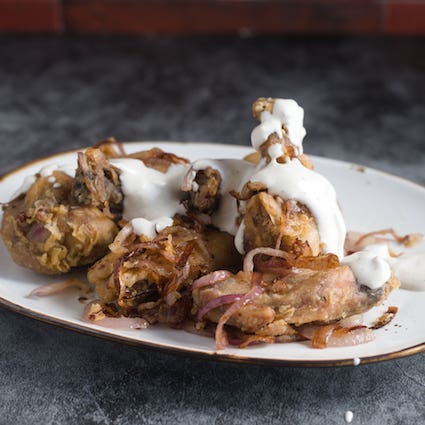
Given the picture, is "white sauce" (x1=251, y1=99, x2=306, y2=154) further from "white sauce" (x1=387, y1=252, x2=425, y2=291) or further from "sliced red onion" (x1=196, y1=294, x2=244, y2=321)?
"sliced red onion" (x1=196, y1=294, x2=244, y2=321)

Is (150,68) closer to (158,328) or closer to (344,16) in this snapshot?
(344,16)

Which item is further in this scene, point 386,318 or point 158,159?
point 158,159

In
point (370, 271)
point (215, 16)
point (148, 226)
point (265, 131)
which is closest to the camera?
point (370, 271)

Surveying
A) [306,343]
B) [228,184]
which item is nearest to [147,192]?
[228,184]

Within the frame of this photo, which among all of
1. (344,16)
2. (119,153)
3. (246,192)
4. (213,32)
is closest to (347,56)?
(344,16)

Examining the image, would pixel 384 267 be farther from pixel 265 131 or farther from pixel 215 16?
pixel 215 16

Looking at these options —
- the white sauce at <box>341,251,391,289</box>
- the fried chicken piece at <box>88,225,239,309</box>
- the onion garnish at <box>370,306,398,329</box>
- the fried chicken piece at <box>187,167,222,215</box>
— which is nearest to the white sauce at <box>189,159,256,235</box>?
the fried chicken piece at <box>187,167,222,215</box>
